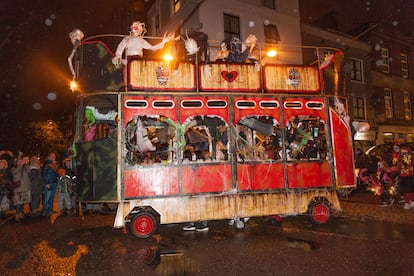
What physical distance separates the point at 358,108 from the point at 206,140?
17.4 metres

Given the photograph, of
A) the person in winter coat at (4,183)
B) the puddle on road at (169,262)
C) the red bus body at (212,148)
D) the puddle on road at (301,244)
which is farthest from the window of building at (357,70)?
the person in winter coat at (4,183)

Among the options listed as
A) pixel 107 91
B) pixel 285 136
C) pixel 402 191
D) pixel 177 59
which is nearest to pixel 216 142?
pixel 285 136

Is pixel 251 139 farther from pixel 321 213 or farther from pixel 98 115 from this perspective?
pixel 98 115

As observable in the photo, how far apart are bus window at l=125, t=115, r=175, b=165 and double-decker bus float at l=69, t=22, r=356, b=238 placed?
0.02m

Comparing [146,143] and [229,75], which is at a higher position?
[229,75]

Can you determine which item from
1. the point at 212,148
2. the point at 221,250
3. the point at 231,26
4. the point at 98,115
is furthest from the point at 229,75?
the point at 231,26

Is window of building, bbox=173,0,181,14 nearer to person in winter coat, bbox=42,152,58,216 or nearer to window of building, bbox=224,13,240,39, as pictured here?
window of building, bbox=224,13,240,39

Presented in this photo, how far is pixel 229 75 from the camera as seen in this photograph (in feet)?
23.8

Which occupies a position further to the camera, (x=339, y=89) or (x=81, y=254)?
(x=339, y=89)

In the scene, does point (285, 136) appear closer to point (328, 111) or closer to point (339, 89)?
point (328, 111)

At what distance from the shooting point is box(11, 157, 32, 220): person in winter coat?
9.42m

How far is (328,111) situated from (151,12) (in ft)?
56.7

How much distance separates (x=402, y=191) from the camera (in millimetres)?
9750

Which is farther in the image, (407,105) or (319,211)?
(407,105)
